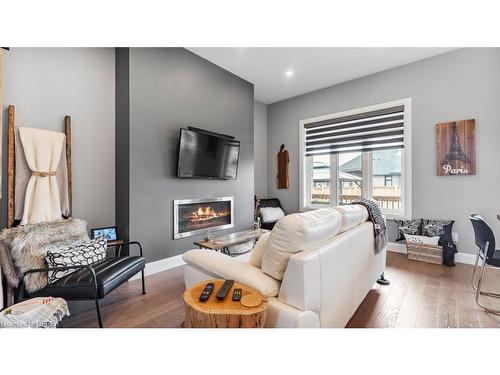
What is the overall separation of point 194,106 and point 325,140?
255cm

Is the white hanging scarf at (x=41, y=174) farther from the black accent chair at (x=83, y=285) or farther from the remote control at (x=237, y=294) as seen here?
the remote control at (x=237, y=294)

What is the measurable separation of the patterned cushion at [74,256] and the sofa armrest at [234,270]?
3.42 feet

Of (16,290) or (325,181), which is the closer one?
(16,290)

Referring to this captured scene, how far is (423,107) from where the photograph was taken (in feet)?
11.1

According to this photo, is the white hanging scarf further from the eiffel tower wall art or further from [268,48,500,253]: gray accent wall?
the eiffel tower wall art

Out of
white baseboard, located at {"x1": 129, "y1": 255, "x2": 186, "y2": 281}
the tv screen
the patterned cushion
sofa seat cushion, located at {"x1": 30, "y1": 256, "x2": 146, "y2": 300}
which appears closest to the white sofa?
sofa seat cushion, located at {"x1": 30, "y1": 256, "x2": 146, "y2": 300}

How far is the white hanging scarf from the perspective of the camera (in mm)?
2170

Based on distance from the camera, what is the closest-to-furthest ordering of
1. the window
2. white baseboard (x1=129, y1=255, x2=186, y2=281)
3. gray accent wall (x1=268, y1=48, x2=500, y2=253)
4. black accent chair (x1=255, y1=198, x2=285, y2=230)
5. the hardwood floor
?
the hardwood floor → white baseboard (x1=129, y1=255, x2=186, y2=281) → gray accent wall (x1=268, y1=48, x2=500, y2=253) → the window → black accent chair (x1=255, y1=198, x2=285, y2=230)

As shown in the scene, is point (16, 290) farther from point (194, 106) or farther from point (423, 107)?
point (423, 107)

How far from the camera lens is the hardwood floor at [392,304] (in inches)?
70.0

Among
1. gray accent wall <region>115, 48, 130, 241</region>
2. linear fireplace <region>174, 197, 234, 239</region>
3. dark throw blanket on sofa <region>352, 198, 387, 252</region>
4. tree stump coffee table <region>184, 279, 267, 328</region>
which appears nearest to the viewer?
tree stump coffee table <region>184, 279, 267, 328</region>

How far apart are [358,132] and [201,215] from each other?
120 inches

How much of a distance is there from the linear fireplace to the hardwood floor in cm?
69
